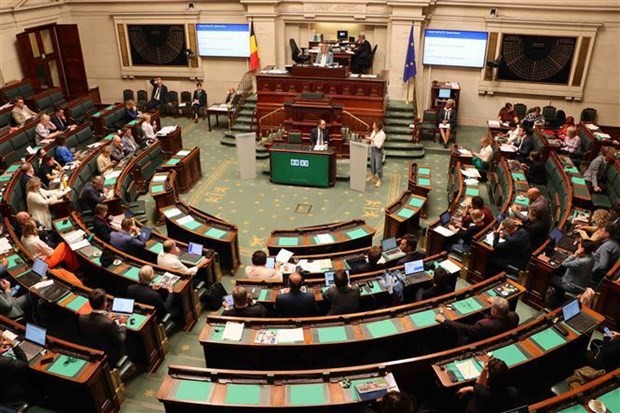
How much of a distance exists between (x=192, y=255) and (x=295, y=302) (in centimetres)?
237

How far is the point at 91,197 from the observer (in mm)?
9047

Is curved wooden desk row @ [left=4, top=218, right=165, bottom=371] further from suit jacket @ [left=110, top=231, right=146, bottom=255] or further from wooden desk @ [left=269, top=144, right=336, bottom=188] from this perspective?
wooden desk @ [left=269, top=144, right=336, bottom=188]

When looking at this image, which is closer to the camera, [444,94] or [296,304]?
[296,304]

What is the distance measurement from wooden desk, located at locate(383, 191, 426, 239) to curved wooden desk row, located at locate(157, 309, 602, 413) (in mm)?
3778

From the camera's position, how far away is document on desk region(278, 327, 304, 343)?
17.8 ft

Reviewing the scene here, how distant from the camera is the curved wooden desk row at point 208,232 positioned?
27.1 ft

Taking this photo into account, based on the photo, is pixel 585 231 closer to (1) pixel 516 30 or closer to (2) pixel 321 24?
(1) pixel 516 30

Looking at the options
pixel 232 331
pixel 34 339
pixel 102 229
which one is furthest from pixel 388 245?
pixel 34 339

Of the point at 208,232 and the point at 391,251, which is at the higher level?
the point at 391,251

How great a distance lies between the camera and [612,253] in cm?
666

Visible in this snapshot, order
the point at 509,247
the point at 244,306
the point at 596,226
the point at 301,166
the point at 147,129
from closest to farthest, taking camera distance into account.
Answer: the point at 244,306 → the point at 509,247 → the point at 596,226 → the point at 301,166 → the point at 147,129

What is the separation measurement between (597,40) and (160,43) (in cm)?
1395

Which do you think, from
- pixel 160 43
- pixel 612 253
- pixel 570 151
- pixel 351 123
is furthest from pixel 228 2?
pixel 612 253

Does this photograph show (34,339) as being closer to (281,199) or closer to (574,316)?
(574,316)
